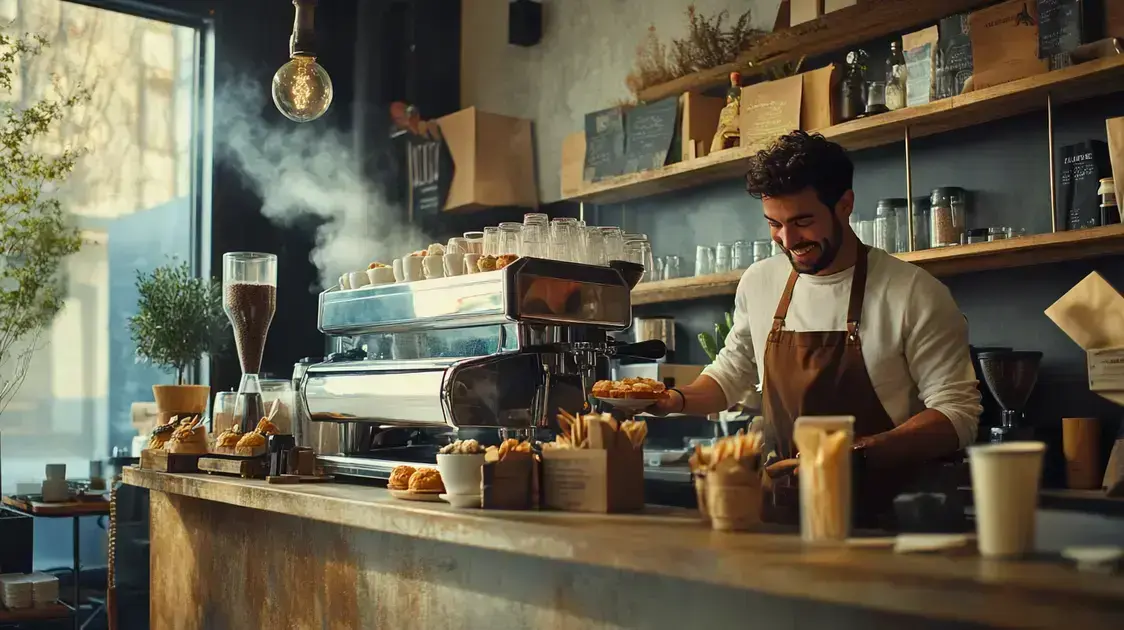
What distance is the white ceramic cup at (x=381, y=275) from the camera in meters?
2.93

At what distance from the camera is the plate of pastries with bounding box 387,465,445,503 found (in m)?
2.18

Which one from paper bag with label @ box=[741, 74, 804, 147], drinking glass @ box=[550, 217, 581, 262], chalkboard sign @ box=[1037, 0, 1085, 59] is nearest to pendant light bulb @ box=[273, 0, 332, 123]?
drinking glass @ box=[550, 217, 581, 262]

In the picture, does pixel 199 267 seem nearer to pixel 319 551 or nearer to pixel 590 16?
pixel 590 16

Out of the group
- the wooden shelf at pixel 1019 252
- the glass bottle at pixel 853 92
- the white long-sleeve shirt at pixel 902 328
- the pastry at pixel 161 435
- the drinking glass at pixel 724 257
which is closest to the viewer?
the white long-sleeve shirt at pixel 902 328

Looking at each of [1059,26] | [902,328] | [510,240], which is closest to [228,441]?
[510,240]

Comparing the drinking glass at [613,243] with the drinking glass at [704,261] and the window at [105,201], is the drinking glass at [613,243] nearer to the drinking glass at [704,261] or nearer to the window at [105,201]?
the drinking glass at [704,261]

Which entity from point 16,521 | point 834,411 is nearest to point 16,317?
point 16,521

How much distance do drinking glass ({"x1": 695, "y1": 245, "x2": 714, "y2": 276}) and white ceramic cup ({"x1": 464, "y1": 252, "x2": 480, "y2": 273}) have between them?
1.98 metres

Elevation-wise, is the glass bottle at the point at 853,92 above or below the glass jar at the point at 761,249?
above

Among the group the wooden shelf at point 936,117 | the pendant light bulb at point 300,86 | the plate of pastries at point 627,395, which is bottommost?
the plate of pastries at point 627,395

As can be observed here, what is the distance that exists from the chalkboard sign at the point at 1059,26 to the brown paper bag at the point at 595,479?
7.22ft

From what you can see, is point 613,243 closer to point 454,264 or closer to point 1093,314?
point 454,264

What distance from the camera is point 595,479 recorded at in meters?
1.91

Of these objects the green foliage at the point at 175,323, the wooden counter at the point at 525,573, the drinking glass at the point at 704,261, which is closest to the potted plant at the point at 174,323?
the green foliage at the point at 175,323
